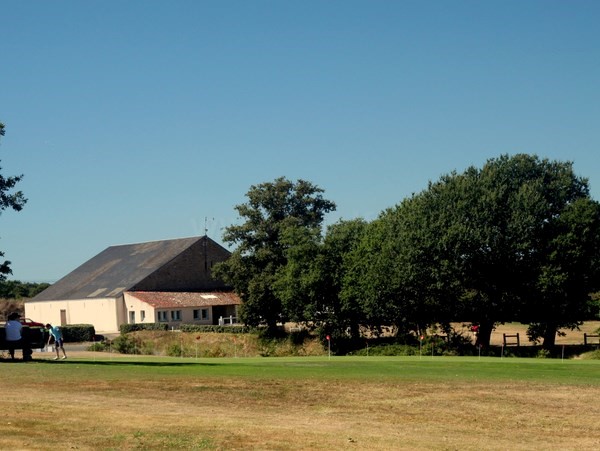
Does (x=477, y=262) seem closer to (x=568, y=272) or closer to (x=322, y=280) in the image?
(x=568, y=272)

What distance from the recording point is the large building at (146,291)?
92125 millimetres

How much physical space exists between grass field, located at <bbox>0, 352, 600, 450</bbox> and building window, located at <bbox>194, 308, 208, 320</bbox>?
208 ft

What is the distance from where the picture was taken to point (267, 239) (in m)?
87.3

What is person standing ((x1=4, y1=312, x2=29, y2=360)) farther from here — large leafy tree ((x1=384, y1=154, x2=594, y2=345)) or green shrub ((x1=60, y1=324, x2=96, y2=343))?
green shrub ((x1=60, y1=324, x2=96, y2=343))

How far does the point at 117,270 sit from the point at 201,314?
14446 mm

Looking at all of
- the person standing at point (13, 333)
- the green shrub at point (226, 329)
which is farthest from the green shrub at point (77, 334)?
the person standing at point (13, 333)

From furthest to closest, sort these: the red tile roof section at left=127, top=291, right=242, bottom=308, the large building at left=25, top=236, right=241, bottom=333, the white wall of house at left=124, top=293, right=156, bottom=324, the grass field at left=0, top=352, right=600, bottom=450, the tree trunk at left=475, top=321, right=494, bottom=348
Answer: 1. the large building at left=25, top=236, right=241, bottom=333
2. the red tile roof section at left=127, top=291, right=242, bottom=308
3. the white wall of house at left=124, top=293, right=156, bottom=324
4. the tree trunk at left=475, top=321, right=494, bottom=348
5. the grass field at left=0, top=352, right=600, bottom=450

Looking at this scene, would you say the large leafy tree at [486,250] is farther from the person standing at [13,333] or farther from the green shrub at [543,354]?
the person standing at [13,333]

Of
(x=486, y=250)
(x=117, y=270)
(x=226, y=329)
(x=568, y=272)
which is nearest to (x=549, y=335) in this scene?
(x=568, y=272)

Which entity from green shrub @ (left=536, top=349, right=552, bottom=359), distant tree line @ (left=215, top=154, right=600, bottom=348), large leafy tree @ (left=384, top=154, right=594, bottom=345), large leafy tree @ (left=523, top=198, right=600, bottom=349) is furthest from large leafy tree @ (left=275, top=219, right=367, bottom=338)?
green shrub @ (left=536, top=349, right=552, bottom=359)

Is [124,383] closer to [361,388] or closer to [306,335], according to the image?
[361,388]

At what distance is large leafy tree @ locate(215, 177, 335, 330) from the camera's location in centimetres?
8012

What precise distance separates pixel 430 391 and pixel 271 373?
6.71 m

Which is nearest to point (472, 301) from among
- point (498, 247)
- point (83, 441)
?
point (498, 247)
